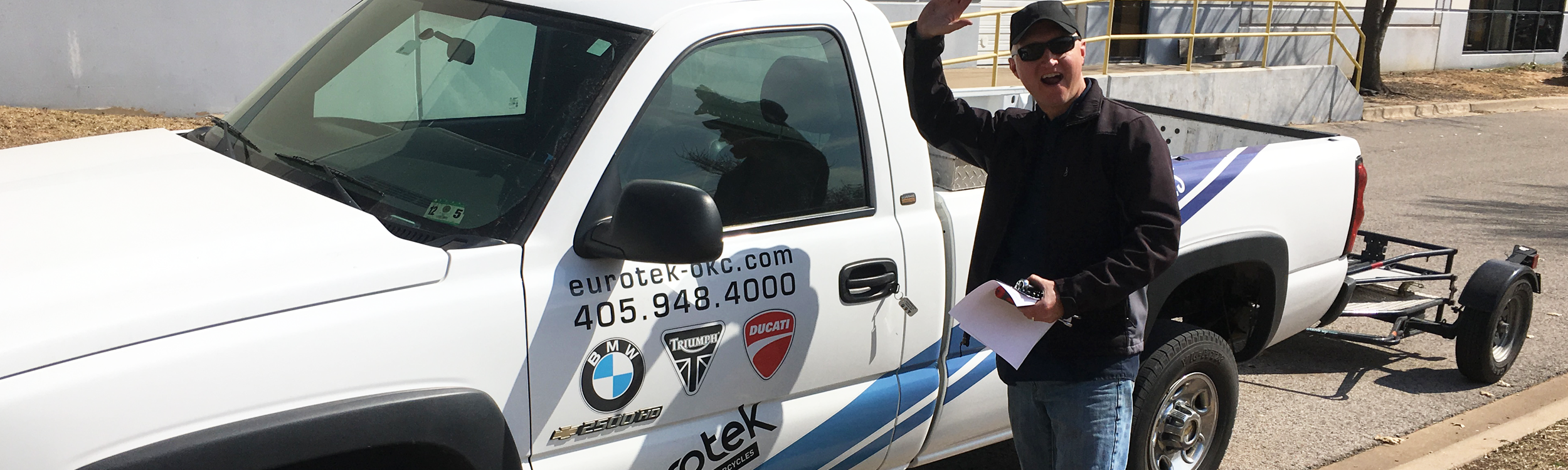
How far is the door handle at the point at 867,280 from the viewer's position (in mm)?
2957

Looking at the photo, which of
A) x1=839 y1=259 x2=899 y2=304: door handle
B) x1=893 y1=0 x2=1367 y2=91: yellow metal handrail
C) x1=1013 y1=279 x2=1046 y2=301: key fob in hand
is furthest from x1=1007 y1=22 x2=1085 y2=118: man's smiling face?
x1=893 y1=0 x2=1367 y2=91: yellow metal handrail

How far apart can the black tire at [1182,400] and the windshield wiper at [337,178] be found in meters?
2.24

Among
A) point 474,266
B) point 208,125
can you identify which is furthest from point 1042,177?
point 208,125

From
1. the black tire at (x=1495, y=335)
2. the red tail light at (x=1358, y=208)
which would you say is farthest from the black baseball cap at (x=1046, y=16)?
the black tire at (x=1495, y=335)

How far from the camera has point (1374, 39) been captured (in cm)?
1828

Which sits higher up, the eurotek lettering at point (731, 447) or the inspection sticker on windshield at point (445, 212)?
the inspection sticker on windshield at point (445, 212)

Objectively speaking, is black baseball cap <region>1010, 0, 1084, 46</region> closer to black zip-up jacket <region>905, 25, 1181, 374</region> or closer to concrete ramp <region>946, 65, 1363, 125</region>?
black zip-up jacket <region>905, 25, 1181, 374</region>

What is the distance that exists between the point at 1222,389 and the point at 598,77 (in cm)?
244

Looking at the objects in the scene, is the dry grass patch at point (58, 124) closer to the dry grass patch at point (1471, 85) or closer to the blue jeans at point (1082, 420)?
the blue jeans at point (1082, 420)

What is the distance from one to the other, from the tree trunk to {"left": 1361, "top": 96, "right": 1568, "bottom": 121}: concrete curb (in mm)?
935

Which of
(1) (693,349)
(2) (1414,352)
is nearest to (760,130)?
(1) (693,349)

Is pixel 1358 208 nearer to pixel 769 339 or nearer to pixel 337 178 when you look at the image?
pixel 769 339

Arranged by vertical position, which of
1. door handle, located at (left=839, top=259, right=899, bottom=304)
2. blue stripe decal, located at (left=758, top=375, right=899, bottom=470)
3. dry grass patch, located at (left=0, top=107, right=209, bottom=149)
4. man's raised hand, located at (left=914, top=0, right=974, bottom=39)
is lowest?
blue stripe decal, located at (left=758, top=375, right=899, bottom=470)

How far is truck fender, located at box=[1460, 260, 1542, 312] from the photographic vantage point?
207 inches
